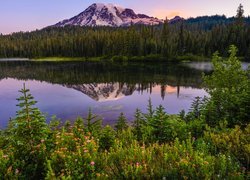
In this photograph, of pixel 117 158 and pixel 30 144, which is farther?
pixel 30 144

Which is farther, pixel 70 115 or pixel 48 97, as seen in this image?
pixel 48 97

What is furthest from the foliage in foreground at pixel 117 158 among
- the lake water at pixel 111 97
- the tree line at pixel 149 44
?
the tree line at pixel 149 44

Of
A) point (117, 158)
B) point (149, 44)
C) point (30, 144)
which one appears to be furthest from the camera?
point (149, 44)

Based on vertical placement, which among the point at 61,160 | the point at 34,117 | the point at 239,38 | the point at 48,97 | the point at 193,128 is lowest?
the point at 48,97

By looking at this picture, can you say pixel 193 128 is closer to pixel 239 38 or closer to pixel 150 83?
pixel 150 83

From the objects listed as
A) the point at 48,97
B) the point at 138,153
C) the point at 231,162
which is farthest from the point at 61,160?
the point at 48,97

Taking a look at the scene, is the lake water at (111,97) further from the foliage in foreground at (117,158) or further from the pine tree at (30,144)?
the foliage in foreground at (117,158)

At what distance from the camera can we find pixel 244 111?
44.5ft

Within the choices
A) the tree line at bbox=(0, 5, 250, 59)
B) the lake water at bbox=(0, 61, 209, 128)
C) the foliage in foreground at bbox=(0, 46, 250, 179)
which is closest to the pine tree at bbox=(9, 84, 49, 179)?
the foliage in foreground at bbox=(0, 46, 250, 179)

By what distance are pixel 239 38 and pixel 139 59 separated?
181 feet

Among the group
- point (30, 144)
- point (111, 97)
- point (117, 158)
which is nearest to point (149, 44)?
point (111, 97)

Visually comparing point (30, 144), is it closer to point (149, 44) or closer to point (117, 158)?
point (117, 158)

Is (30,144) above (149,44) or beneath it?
beneath

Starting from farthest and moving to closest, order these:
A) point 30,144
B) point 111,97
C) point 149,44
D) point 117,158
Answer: point 149,44, point 111,97, point 30,144, point 117,158
